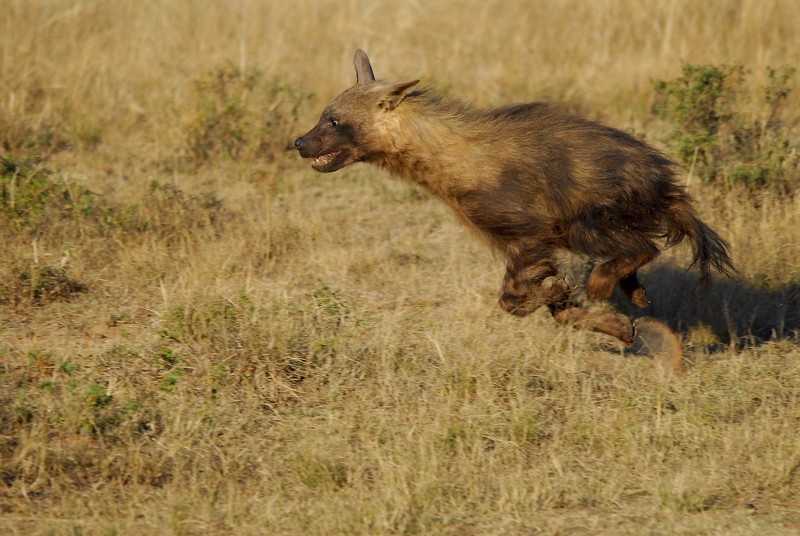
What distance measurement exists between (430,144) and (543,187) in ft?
2.43

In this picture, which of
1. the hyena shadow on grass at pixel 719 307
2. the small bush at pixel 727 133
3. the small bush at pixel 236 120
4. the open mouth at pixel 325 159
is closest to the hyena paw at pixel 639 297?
the hyena shadow on grass at pixel 719 307

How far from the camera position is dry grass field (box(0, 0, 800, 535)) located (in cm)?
514

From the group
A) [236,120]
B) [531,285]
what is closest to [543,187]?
[531,285]

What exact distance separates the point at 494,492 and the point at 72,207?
445 centimetres

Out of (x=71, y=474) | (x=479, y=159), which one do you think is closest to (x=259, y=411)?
(x=71, y=474)

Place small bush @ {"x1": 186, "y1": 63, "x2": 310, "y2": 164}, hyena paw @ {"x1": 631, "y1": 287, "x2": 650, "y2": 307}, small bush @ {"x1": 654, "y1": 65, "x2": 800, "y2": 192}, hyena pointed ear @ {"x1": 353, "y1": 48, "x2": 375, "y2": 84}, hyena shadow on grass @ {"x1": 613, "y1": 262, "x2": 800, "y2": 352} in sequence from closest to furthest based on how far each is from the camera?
hyena paw @ {"x1": 631, "y1": 287, "x2": 650, "y2": 307}
hyena pointed ear @ {"x1": 353, "y1": 48, "x2": 375, "y2": 84}
hyena shadow on grass @ {"x1": 613, "y1": 262, "x2": 800, "y2": 352}
small bush @ {"x1": 654, "y1": 65, "x2": 800, "y2": 192}
small bush @ {"x1": 186, "y1": 63, "x2": 310, "y2": 164}

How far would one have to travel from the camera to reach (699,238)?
21.6 feet

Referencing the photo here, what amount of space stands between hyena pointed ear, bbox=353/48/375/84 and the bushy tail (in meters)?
2.15

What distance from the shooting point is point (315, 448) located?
538cm

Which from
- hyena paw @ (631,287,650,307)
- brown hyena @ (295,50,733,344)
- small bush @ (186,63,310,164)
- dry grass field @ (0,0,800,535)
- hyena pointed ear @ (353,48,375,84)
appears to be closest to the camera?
dry grass field @ (0,0,800,535)

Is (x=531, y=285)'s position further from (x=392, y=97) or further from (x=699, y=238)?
(x=392, y=97)

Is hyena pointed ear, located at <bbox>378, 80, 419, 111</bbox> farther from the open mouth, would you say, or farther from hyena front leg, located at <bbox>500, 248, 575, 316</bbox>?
hyena front leg, located at <bbox>500, 248, 575, 316</bbox>

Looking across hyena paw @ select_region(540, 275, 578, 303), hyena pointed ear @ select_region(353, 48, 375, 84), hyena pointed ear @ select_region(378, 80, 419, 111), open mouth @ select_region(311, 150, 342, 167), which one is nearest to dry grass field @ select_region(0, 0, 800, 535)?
hyena paw @ select_region(540, 275, 578, 303)

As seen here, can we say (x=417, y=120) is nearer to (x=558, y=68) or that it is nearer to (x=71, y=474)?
(x=71, y=474)
